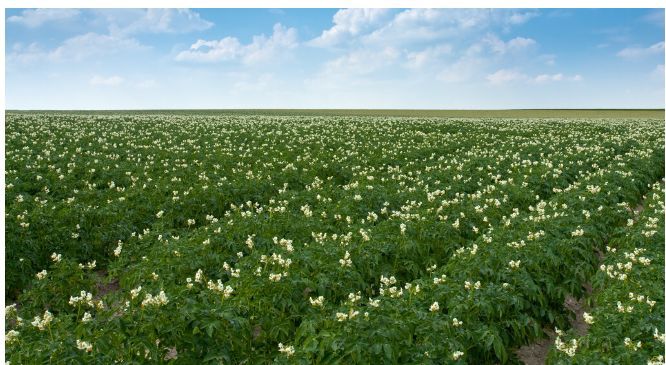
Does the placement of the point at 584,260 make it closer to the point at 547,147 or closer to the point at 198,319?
the point at 198,319

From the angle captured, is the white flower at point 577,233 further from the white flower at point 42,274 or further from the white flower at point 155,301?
the white flower at point 42,274

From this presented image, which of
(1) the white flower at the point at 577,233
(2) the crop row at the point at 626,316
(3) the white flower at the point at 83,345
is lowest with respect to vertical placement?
(2) the crop row at the point at 626,316

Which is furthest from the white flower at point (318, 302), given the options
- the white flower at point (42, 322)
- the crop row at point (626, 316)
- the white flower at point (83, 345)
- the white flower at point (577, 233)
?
the white flower at point (577, 233)

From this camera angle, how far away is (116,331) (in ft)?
18.5

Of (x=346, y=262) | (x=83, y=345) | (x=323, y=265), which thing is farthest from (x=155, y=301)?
(x=346, y=262)

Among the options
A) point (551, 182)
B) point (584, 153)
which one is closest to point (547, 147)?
point (584, 153)

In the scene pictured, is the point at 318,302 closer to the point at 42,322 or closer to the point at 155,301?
the point at 155,301

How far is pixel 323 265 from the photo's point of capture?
8047 mm

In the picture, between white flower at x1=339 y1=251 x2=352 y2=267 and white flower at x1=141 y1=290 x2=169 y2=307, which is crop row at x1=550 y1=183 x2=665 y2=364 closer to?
white flower at x1=339 y1=251 x2=352 y2=267

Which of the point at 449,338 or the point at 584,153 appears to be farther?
the point at 584,153

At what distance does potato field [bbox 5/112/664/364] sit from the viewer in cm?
577

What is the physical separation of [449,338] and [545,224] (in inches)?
223

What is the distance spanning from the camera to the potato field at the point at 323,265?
227 inches

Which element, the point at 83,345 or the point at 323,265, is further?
the point at 323,265
